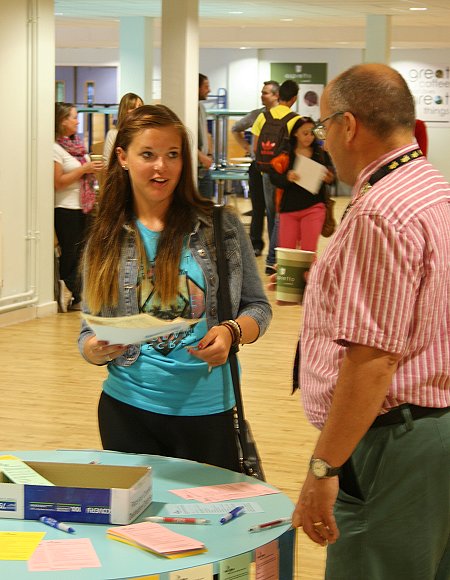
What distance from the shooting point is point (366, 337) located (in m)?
2.00

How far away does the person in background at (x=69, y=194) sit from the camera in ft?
31.1

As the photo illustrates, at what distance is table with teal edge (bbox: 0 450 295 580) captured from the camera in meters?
2.03

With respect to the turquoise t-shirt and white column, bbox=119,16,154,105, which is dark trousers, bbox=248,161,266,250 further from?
the turquoise t-shirt

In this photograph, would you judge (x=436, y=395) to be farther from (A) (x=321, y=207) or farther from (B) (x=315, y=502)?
(A) (x=321, y=207)

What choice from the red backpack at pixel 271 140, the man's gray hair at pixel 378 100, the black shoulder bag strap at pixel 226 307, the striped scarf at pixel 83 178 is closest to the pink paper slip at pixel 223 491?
the black shoulder bag strap at pixel 226 307

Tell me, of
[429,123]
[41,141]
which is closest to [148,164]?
[41,141]

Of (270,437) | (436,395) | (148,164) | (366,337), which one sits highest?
(148,164)

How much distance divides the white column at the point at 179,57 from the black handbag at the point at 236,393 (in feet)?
27.7

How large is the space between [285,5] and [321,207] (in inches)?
266

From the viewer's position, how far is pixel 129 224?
3.08 m

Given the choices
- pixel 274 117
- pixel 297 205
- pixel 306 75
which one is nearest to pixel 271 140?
pixel 274 117

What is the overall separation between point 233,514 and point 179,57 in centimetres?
944

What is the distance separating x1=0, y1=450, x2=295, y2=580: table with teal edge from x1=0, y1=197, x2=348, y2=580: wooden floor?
4.45ft

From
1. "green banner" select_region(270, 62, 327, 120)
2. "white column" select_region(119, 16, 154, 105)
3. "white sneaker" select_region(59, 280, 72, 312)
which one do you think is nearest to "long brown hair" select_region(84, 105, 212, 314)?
"white sneaker" select_region(59, 280, 72, 312)
